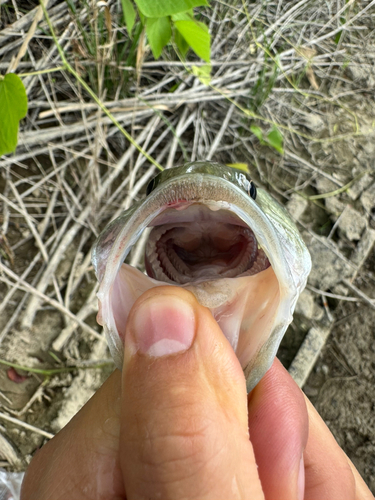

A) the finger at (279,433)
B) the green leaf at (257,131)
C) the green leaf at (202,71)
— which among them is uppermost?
the green leaf at (202,71)

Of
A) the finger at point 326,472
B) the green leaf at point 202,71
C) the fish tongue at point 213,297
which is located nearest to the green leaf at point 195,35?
the green leaf at point 202,71

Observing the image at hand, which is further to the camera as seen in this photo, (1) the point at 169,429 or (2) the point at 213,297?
(2) the point at 213,297

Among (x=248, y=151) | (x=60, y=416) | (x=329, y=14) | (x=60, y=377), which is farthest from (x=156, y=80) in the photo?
(x=60, y=416)

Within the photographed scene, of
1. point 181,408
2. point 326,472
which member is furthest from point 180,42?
point 326,472

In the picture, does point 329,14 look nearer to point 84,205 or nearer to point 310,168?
point 310,168

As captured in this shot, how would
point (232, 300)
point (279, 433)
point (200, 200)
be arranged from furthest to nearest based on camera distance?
point (279, 433)
point (232, 300)
point (200, 200)

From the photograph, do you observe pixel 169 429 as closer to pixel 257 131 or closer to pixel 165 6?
pixel 165 6

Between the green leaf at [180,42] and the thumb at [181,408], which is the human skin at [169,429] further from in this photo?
the green leaf at [180,42]
